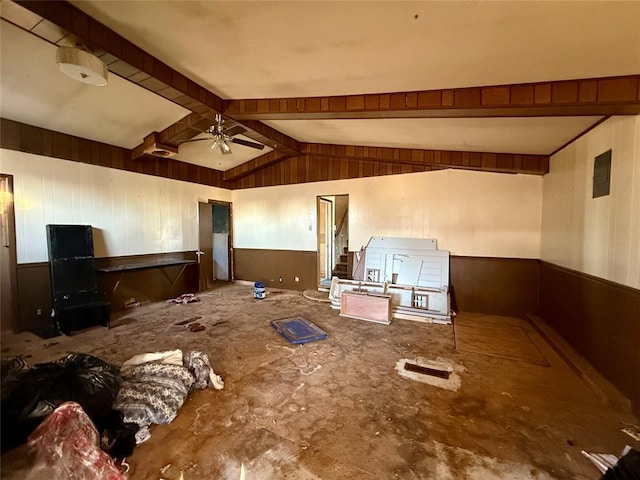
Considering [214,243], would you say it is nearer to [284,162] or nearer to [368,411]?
[284,162]

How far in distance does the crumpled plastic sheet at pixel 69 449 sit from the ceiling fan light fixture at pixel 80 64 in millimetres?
2361

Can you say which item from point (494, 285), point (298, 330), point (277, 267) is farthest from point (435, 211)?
point (277, 267)

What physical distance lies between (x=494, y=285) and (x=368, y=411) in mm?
3586

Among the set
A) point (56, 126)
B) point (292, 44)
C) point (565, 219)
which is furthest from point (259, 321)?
point (565, 219)

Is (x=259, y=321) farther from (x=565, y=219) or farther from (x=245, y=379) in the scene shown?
(x=565, y=219)

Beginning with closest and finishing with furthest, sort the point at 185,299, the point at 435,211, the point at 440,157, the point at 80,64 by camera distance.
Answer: the point at 80,64
the point at 440,157
the point at 435,211
the point at 185,299

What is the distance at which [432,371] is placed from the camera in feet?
9.20

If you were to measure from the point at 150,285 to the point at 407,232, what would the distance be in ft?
16.4

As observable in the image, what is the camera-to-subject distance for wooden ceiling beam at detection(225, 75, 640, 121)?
2.12m

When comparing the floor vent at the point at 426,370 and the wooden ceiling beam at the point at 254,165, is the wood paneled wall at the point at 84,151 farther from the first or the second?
the floor vent at the point at 426,370

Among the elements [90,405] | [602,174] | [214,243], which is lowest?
[90,405]

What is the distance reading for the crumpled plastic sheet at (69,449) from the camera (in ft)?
4.51

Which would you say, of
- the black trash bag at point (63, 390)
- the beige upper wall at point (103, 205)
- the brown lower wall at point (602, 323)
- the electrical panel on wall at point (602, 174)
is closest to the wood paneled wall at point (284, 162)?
the beige upper wall at point (103, 205)

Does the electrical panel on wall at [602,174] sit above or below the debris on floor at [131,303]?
above
